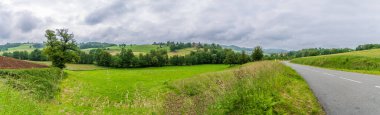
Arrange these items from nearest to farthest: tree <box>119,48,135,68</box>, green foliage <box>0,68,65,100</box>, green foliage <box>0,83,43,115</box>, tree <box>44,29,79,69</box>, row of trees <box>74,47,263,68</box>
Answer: green foliage <box>0,83,43,115</box>, green foliage <box>0,68,65,100</box>, tree <box>44,29,79,69</box>, row of trees <box>74,47,263,68</box>, tree <box>119,48,135,68</box>

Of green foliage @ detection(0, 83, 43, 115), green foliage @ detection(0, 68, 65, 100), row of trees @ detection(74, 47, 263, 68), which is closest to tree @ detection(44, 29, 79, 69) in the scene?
green foliage @ detection(0, 68, 65, 100)

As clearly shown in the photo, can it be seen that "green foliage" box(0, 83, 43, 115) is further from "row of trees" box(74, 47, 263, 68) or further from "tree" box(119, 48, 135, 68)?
"tree" box(119, 48, 135, 68)


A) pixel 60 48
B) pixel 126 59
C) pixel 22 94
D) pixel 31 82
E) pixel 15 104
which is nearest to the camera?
pixel 15 104

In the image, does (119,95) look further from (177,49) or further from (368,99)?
(177,49)

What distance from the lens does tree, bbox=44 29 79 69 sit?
1599 inches

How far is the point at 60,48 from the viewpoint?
41906mm

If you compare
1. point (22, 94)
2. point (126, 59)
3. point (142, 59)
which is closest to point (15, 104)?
point (22, 94)

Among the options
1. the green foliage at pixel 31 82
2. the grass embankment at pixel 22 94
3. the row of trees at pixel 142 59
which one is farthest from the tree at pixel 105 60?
the grass embankment at pixel 22 94

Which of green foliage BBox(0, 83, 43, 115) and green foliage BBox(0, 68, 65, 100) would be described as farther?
green foliage BBox(0, 68, 65, 100)

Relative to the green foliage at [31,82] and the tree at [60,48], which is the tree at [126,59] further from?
the green foliage at [31,82]

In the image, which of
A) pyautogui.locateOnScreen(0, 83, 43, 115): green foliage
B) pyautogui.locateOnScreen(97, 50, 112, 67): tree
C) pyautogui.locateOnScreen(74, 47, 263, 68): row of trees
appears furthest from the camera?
pyautogui.locateOnScreen(97, 50, 112, 67): tree

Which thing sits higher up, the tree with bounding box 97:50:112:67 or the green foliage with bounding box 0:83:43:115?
the tree with bounding box 97:50:112:67

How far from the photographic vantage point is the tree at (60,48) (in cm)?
4062

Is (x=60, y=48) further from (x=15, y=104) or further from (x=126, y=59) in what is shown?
(x=126, y=59)
